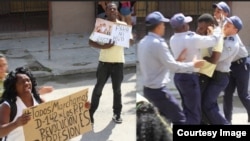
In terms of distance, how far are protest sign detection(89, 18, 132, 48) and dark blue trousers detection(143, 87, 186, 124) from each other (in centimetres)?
102

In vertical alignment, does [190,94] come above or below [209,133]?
above

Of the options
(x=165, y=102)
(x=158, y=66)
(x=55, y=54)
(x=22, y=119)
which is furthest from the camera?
(x=55, y=54)

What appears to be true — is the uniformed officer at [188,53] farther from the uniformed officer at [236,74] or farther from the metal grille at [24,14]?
the metal grille at [24,14]

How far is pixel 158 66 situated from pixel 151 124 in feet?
1.71

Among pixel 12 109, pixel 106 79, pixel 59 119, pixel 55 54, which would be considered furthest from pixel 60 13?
pixel 12 109

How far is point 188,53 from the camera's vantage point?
420 centimetres

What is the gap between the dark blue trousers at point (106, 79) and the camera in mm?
5238

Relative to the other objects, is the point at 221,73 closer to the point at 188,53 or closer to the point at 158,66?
the point at 188,53

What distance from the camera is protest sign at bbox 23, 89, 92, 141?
389 centimetres

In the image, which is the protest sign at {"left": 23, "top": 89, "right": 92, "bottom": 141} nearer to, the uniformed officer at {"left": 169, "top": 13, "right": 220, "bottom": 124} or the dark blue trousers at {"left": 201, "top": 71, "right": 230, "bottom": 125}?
the uniformed officer at {"left": 169, "top": 13, "right": 220, "bottom": 124}

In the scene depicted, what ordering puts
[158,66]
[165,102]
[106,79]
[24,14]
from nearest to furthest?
[158,66], [165,102], [106,79], [24,14]

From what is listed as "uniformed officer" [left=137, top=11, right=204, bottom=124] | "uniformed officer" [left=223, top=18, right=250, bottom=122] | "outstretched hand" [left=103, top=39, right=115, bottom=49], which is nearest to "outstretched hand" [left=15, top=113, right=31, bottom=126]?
"uniformed officer" [left=137, top=11, right=204, bottom=124]

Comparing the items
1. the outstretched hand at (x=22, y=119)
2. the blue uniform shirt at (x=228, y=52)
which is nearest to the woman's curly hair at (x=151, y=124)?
the blue uniform shirt at (x=228, y=52)

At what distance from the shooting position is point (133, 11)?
590 centimetres
